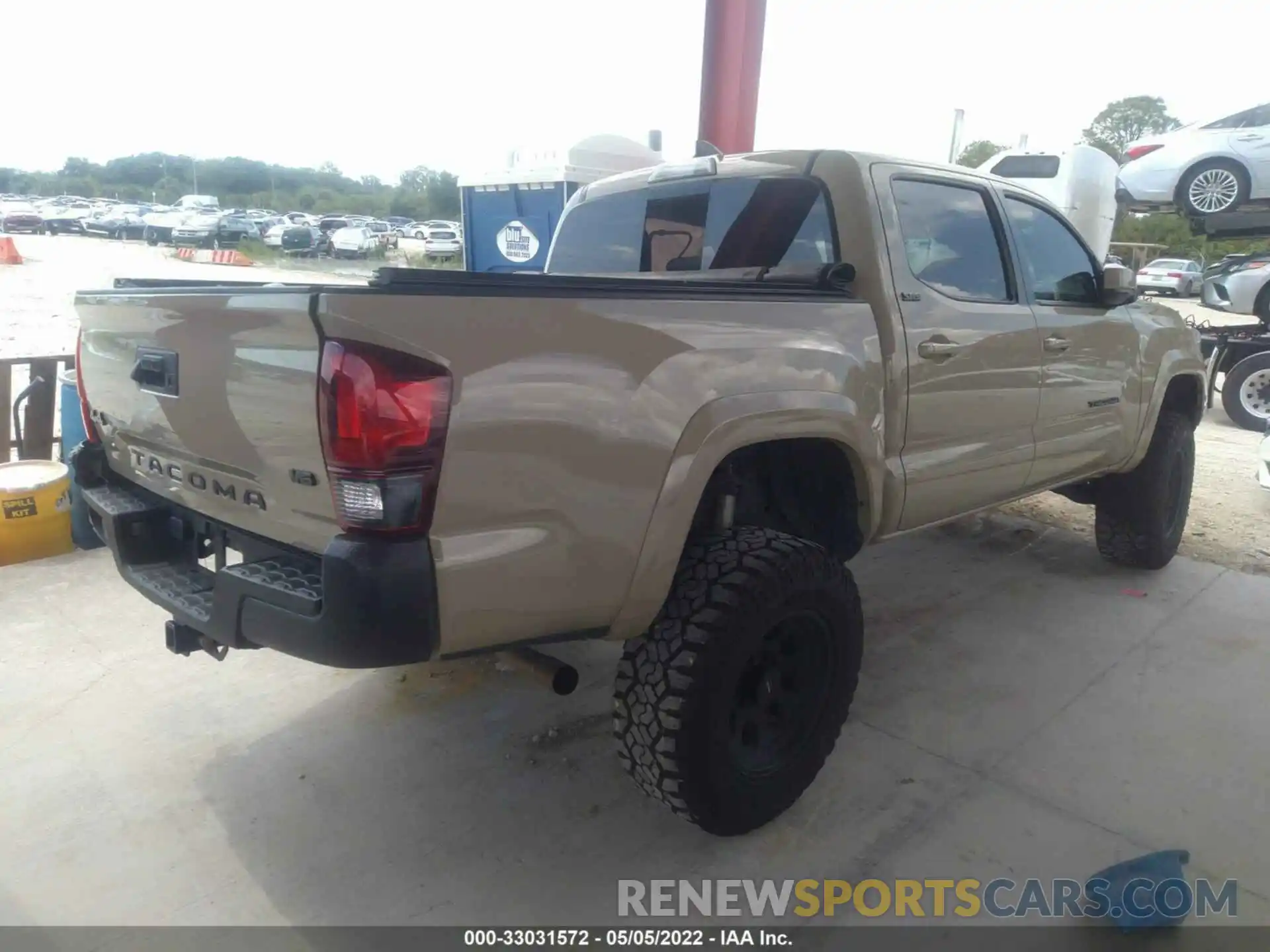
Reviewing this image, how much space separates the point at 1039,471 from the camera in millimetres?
3697

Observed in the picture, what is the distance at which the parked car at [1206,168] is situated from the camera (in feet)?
39.3

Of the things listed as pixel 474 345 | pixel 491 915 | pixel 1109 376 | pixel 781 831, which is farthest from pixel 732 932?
pixel 1109 376

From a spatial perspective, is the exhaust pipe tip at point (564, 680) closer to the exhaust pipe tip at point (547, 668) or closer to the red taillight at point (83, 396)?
the exhaust pipe tip at point (547, 668)

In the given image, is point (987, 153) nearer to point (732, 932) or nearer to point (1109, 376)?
point (1109, 376)

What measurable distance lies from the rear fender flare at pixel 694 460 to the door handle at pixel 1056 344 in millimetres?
1440

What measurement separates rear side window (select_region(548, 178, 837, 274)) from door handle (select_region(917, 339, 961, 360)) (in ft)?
1.34

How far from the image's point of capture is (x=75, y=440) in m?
4.61

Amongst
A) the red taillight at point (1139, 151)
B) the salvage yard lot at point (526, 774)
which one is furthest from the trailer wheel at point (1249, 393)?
the salvage yard lot at point (526, 774)

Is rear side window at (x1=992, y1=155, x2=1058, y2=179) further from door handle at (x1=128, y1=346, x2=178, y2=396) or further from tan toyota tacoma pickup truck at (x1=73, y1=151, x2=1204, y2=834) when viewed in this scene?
door handle at (x1=128, y1=346, x2=178, y2=396)

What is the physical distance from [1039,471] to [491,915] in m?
2.72

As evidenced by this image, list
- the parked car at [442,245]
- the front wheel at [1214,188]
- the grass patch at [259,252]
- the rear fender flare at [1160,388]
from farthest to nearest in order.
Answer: the grass patch at [259,252]
the parked car at [442,245]
the front wheel at [1214,188]
the rear fender flare at [1160,388]

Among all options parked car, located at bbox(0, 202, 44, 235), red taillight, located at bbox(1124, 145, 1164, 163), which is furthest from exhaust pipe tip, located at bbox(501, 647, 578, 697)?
parked car, located at bbox(0, 202, 44, 235)

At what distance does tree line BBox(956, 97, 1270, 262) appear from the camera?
100ft

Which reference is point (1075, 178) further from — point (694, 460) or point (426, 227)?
point (426, 227)
